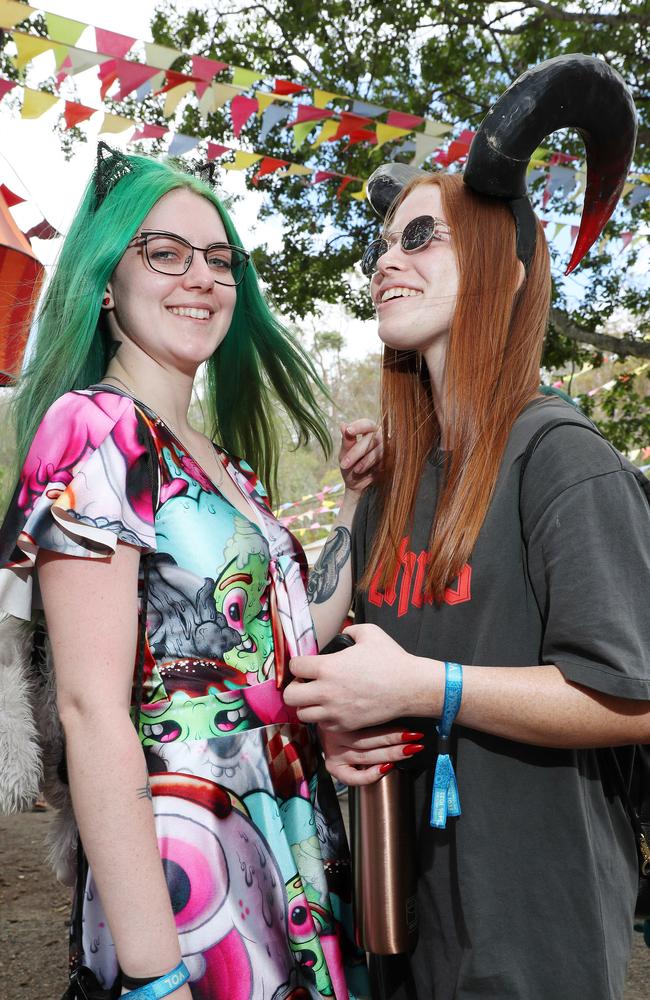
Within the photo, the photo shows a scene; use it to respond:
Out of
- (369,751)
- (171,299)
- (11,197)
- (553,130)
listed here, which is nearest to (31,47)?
(11,197)

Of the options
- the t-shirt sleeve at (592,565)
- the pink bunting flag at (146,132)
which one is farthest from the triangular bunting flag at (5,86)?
the t-shirt sleeve at (592,565)

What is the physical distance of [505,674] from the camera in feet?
4.27

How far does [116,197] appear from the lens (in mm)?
1644

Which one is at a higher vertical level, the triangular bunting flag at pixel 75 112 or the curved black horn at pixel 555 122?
the triangular bunting flag at pixel 75 112

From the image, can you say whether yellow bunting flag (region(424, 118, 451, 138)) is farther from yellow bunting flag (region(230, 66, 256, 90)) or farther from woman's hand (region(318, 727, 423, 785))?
woman's hand (region(318, 727, 423, 785))

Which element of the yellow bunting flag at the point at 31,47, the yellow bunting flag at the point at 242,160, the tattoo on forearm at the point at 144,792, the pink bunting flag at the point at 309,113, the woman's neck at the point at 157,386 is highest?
the pink bunting flag at the point at 309,113

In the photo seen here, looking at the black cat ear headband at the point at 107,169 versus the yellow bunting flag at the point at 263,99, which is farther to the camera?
the yellow bunting flag at the point at 263,99

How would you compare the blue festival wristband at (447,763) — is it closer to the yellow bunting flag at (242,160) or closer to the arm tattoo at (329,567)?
the arm tattoo at (329,567)

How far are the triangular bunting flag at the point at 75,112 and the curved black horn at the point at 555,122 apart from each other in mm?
3636

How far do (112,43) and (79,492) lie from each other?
150 inches

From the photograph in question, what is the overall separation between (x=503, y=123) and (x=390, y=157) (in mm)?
6175

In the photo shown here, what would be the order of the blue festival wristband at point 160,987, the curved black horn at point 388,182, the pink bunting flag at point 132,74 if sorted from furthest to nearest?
the pink bunting flag at point 132,74 → the curved black horn at point 388,182 → the blue festival wristband at point 160,987

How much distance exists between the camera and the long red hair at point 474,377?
1.50 metres

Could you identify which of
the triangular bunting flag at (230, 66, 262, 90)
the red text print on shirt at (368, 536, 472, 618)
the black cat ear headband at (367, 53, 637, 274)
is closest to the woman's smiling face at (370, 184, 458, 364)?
the black cat ear headband at (367, 53, 637, 274)
